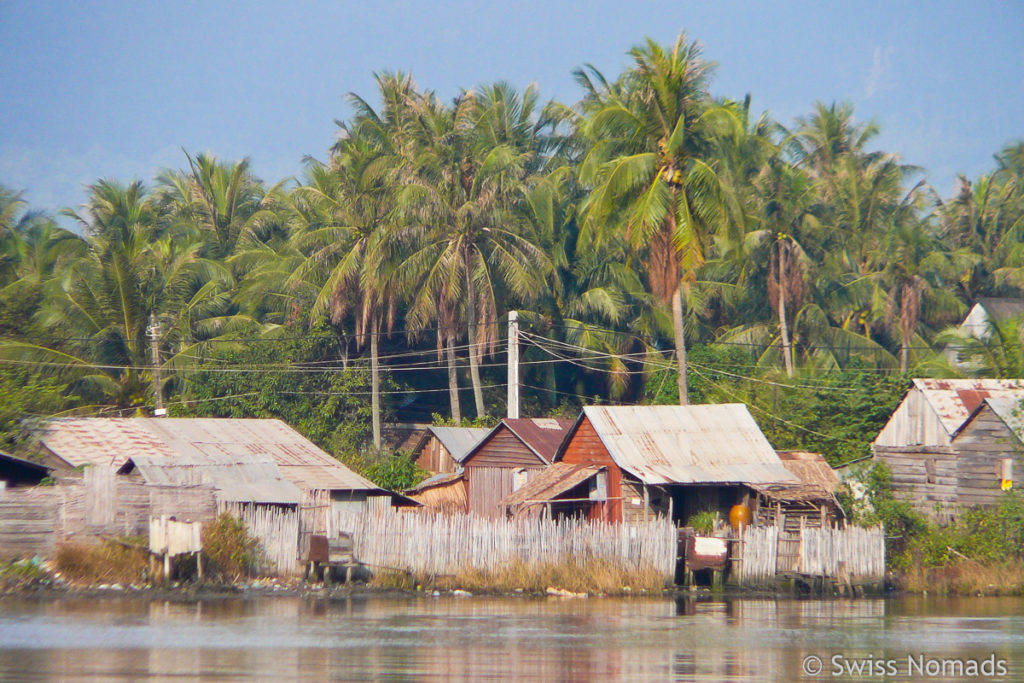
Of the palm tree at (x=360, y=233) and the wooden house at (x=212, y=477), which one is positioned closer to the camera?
the wooden house at (x=212, y=477)

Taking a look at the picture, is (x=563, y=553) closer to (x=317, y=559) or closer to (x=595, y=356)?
(x=317, y=559)

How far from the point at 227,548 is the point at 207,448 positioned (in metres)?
5.92

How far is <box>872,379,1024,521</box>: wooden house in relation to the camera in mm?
29625

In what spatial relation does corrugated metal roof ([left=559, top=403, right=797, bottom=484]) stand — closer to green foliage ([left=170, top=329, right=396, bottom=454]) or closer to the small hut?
the small hut

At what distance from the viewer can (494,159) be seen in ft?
136

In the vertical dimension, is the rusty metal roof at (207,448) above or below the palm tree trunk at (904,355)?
below

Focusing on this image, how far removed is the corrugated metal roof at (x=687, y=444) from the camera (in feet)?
94.4

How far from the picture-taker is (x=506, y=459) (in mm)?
35219

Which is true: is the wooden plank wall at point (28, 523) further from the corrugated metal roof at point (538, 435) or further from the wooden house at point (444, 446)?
Result: the wooden house at point (444, 446)

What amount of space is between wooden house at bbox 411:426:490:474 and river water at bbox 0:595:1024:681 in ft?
47.1

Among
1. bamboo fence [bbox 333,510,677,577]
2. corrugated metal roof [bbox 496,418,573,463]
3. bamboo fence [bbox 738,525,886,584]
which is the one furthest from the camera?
corrugated metal roof [bbox 496,418,573,463]

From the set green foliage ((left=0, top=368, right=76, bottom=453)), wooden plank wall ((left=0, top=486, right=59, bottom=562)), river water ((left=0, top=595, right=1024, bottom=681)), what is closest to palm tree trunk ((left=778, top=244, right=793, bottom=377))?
river water ((left=0, top=595, right=1024, bottom=681))

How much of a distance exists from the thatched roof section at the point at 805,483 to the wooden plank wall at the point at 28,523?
1610cm

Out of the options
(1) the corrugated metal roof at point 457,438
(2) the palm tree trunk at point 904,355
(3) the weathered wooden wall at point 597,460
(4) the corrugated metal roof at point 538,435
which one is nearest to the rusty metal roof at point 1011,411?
(3) the weathered wooden wall at point 597,460
